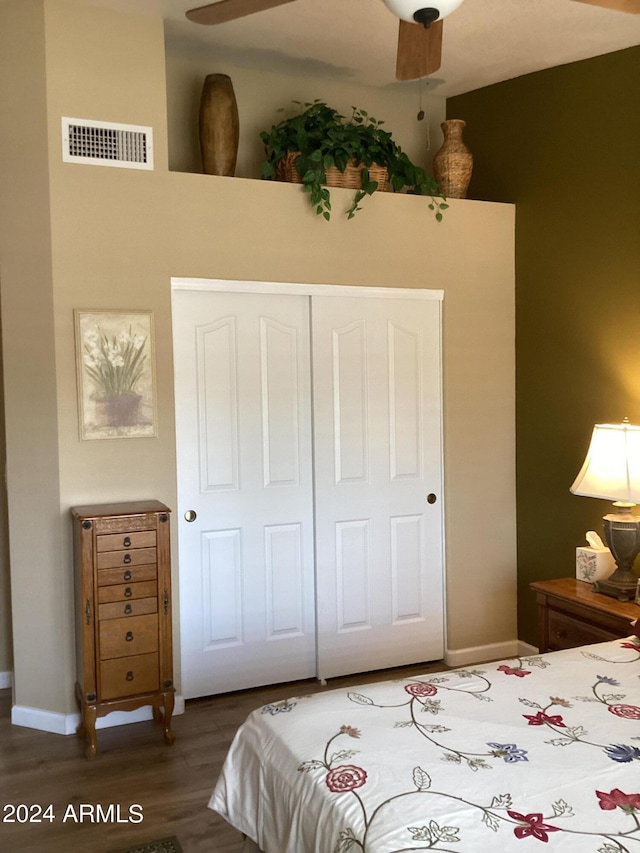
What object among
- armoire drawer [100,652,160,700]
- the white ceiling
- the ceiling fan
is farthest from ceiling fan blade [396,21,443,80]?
armoire drawer [100,652,160,700]

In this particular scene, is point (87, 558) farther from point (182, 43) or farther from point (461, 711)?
point (182, 43)

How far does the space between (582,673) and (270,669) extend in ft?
6.24

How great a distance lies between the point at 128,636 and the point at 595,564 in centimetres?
200

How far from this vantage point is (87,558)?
3.10 m

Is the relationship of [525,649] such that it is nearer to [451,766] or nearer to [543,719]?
[543,719]

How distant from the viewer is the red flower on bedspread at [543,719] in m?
1.94

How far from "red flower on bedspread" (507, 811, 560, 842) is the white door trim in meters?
2.64

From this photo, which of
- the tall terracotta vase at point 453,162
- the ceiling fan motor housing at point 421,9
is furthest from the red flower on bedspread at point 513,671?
the tall terracotta vase at point 453,162

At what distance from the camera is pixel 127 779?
9.69 feet

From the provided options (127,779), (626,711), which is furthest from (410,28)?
(127,779)

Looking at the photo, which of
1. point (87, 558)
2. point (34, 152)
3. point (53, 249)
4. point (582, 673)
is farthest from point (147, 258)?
point (582, 673)

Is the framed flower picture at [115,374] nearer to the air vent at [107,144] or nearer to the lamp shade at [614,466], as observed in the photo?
the air vent at [107,144]

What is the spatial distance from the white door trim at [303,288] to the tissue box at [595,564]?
1511 mm

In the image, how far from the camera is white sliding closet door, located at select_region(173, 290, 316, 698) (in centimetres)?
363
